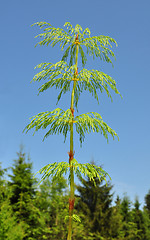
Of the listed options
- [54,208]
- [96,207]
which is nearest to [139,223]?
[54,208]

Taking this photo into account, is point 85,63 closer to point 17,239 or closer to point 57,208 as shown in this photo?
point 17,239

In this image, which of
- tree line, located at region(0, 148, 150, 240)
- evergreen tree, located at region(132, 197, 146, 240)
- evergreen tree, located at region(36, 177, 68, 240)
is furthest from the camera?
evergreen tree, located at region(132, 197, 146, 240)

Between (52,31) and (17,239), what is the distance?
49.6 ft

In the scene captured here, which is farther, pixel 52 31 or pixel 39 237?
pixel 39 237

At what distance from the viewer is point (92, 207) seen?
27.0 meters

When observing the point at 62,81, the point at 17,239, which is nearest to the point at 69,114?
the point at 62,81

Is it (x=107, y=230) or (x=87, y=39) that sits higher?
(x=87, y=39)

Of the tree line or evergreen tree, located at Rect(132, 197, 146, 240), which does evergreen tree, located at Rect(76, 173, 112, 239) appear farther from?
evergreen tree, located at Rect(132, 197, 146, 240)

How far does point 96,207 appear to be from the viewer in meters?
26.5

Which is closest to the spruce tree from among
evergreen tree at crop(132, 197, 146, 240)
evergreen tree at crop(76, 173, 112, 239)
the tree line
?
the tree line

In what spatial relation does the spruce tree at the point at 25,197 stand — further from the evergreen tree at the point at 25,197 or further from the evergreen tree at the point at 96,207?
the evergreen tree at the point at 96,207

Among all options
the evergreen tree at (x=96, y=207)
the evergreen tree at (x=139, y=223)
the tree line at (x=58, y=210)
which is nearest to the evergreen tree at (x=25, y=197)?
the tree line at (x=58, y=210)

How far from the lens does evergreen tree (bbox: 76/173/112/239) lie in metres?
26.0

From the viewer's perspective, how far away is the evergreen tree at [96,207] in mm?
25953
